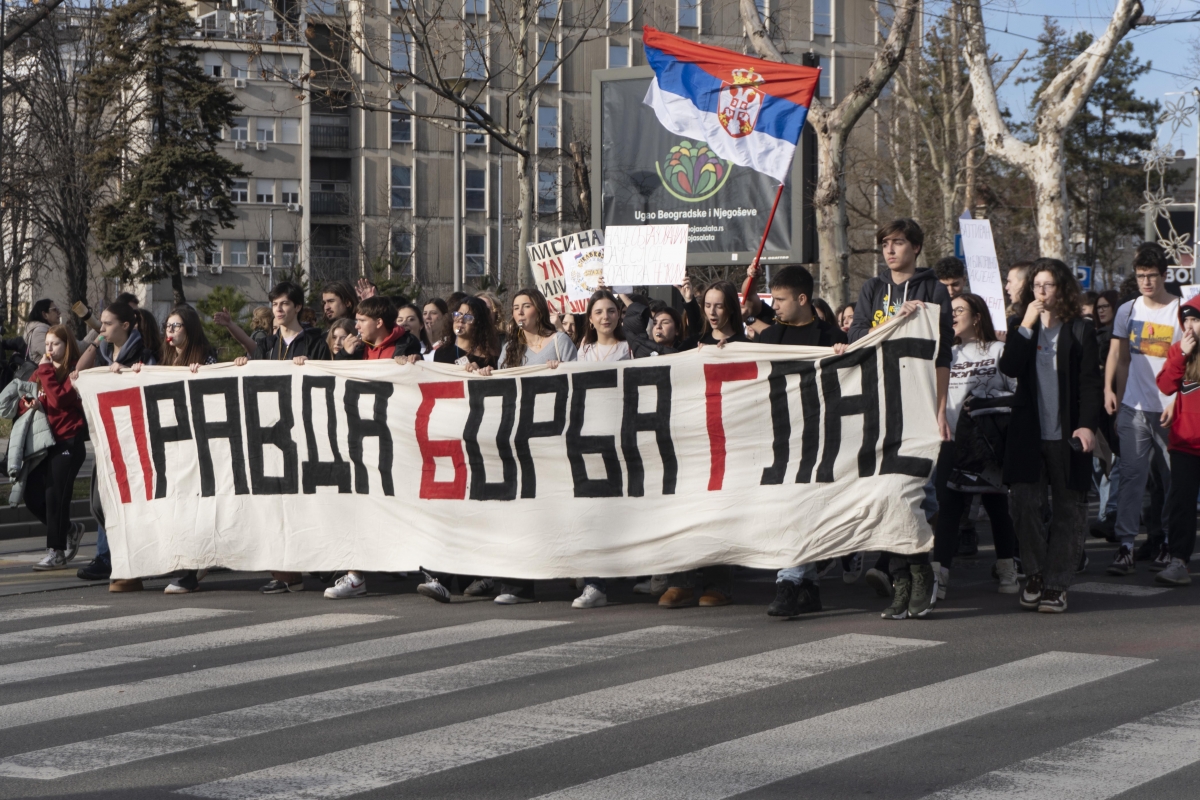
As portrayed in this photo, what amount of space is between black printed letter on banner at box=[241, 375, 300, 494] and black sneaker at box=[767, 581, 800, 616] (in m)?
3.24

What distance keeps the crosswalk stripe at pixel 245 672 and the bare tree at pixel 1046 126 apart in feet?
51.8

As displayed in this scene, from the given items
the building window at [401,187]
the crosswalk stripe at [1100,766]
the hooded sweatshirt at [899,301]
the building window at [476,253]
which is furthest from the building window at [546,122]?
the crosswalk stripe at [1100,766]

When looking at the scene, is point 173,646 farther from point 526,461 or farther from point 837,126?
point 837,126

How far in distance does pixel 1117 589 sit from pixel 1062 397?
1499mm

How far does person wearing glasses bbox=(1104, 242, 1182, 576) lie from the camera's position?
10.2m

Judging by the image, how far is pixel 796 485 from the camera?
8625mm

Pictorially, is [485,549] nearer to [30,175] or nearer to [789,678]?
[789,678]

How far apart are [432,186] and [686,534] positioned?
67485 millimetres

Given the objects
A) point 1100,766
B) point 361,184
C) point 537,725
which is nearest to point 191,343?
point 537,725

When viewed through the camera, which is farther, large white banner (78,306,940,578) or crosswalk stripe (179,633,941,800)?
large white banner (78,306,940,578)

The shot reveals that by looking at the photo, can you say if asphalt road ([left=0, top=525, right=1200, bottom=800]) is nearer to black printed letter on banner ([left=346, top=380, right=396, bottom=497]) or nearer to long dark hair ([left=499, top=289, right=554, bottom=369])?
black printed letter on banner ([left=346, top=380, right=396, bottom=497])

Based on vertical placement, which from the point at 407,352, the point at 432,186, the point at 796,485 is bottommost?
the point at 796,485

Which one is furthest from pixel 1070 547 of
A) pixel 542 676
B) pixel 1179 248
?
pixel 1179 248

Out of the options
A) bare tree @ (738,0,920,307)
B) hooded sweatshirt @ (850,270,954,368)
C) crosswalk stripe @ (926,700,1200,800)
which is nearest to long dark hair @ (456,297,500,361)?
hooded sweatshirt @ (850,270,954,368)
